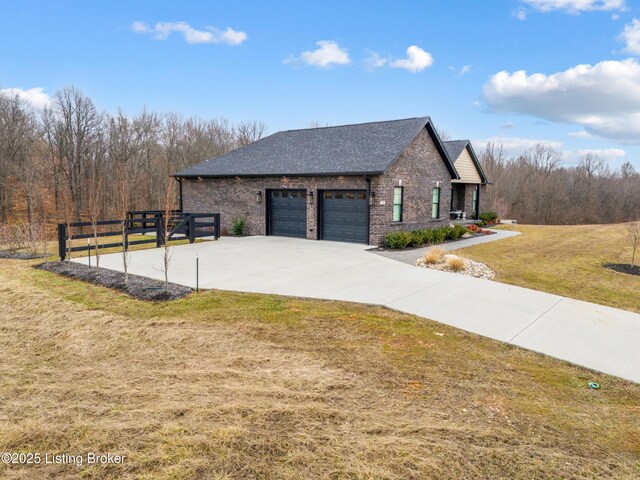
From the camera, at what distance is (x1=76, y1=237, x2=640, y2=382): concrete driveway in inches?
248

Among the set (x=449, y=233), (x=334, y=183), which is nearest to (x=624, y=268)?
(x=449, y=233)

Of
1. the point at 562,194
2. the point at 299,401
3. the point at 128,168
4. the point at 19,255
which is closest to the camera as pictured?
the point at 299,401

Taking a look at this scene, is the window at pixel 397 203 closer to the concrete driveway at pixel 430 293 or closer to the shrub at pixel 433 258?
the concrete driveway at pixel 430 293

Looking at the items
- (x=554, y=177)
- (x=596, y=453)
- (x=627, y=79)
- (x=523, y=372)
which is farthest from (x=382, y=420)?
(x=554, y=177)

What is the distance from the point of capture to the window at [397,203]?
1683cm

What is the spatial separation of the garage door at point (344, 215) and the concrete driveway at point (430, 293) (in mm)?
1936

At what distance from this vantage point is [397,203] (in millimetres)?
17000

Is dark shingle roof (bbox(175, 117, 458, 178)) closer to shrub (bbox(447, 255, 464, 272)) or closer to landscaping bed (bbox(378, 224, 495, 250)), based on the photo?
landscaping bed (bbox(378, 224, 495, 250))

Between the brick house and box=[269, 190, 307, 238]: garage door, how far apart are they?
0.15ft

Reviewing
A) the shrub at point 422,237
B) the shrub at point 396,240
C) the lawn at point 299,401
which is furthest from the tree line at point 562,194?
the lawn at point 299,401

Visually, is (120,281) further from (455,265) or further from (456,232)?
(456,232)

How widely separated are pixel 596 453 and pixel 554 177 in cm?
5193

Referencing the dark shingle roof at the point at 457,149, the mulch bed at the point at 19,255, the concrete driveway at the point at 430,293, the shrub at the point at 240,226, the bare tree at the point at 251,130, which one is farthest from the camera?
the bare tree at the point at 251,130

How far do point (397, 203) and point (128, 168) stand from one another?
25.5 m
